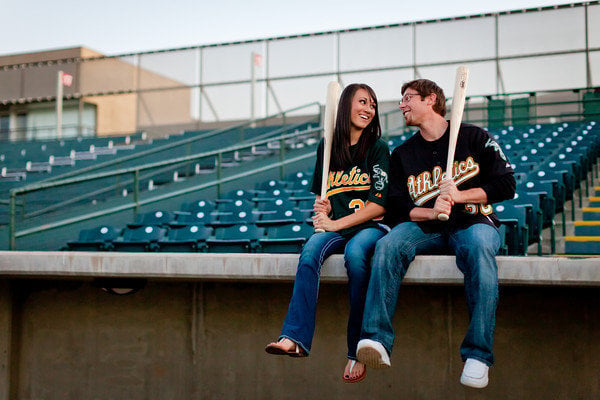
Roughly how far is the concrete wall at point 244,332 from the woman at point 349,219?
0.17 metres

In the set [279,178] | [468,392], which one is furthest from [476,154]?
[279,178]

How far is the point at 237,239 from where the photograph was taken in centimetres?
595

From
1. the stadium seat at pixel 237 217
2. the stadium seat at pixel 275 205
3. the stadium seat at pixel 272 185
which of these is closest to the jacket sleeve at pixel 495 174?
the stadium seat at pixel 237 217

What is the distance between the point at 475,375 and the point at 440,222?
0.82 metres

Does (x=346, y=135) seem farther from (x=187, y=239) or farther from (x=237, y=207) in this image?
(x=237, y=207)

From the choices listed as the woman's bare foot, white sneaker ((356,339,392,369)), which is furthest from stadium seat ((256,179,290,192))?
white sneaker ((356,339,392,369))

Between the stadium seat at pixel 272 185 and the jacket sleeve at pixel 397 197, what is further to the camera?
the stadium seat at pixel 272 185

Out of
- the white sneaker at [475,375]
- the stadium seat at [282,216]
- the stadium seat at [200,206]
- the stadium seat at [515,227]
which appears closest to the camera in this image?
the white sneaker at [475,375]

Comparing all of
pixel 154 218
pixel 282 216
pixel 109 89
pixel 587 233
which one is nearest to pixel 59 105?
pixel 109 89

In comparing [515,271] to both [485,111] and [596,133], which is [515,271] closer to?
[596,133]

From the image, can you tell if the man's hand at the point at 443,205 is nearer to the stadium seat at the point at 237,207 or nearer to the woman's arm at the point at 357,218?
the woman's arm at the point at 357,218

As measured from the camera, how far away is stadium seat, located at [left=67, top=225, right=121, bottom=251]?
6.43m

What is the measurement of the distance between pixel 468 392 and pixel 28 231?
4.68 meters

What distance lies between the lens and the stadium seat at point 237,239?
5828 mm
